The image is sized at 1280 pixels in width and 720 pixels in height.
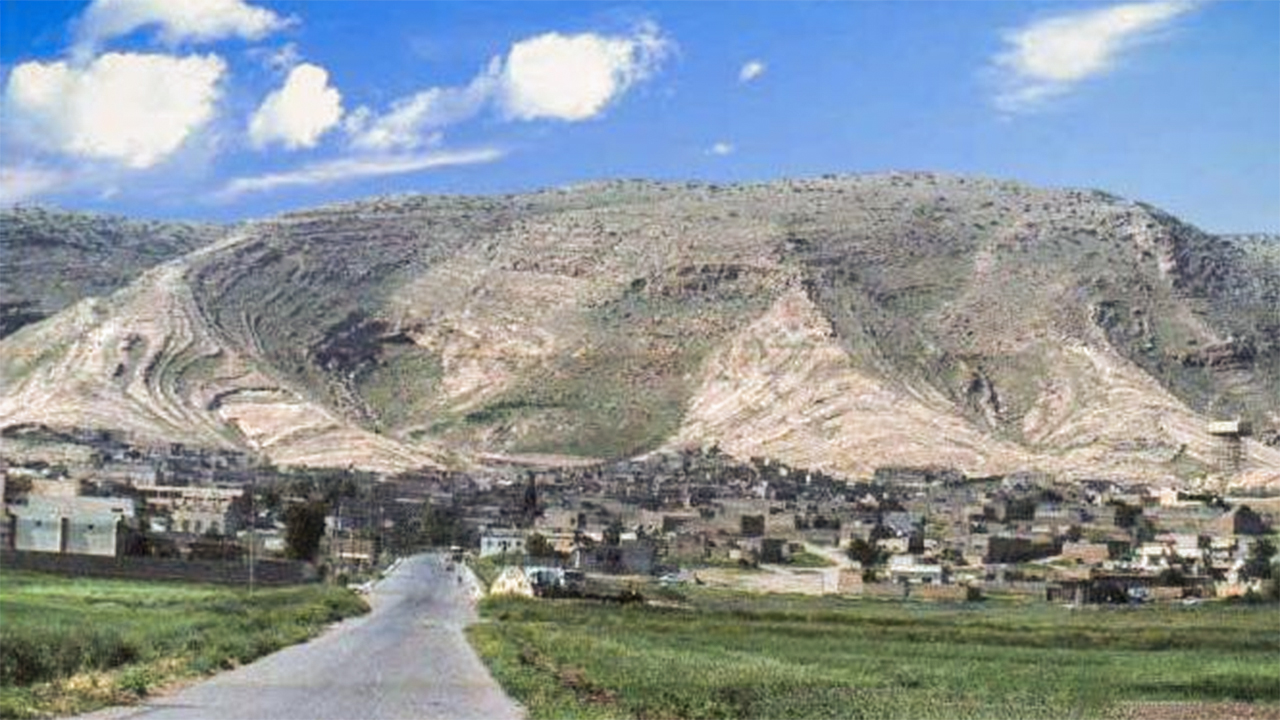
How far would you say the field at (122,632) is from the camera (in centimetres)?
2873

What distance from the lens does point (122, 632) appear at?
39.2 metres

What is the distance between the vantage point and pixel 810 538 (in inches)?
5384

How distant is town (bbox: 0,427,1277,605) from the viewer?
92.7 metres

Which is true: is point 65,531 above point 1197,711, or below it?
above

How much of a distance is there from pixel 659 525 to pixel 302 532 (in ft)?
131

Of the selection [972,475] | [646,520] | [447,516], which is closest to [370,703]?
[646,520]

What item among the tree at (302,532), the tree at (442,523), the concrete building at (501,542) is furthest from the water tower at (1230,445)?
the tree at (302,532)

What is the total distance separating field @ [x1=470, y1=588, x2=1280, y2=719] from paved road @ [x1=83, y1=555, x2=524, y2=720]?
0.92m

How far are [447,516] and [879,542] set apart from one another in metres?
41.6

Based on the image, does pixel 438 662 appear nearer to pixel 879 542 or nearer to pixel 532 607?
pixel 532 607

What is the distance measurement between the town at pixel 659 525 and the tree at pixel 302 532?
0.16m

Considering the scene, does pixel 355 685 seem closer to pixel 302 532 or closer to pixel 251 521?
pixel 302 532

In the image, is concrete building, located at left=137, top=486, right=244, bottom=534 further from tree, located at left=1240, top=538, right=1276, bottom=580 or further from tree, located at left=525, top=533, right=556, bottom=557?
tree, located at left=1240, top=538, right=1276, bottom=580

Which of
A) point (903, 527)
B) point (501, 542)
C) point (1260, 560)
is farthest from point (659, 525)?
point (1260, 560)
